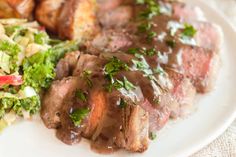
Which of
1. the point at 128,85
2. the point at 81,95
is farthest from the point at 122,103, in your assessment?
the point at 81,95

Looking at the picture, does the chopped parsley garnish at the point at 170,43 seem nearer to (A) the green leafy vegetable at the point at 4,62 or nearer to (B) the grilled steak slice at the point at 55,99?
(B) the grilled steak slice at the point at 55,99

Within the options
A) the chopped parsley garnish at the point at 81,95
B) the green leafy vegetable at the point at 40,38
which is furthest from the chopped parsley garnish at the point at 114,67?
the green leafy vegetable at the point at 40,38

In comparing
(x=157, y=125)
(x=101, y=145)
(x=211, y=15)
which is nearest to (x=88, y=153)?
(x=101, y=145)

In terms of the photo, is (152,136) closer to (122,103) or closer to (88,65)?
(122,103)

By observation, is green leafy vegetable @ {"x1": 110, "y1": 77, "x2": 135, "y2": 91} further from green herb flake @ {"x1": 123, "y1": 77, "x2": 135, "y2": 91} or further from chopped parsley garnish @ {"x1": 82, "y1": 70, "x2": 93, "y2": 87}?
chopped parsley garnish @ {"x1": 82, "y1": 70, "x2": 93, "y2": 87}

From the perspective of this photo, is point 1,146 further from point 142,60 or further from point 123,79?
point 142,60

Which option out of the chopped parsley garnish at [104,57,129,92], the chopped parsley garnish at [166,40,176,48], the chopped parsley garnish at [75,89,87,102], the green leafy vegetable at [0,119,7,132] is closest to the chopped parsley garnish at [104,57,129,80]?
the chopped parsley garnish at [104,57,129,92]
